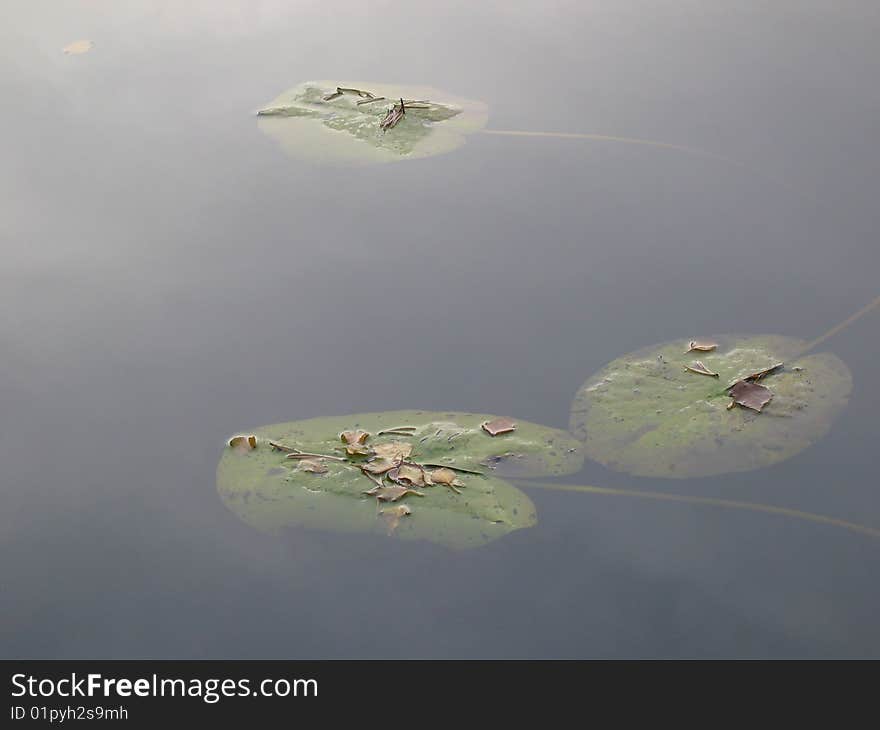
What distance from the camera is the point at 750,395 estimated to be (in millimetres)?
2277

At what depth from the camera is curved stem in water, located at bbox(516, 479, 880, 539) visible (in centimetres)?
202

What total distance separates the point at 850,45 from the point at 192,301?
8.09ft

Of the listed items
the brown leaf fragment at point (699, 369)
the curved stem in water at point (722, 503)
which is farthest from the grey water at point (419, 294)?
the brown leaf fragment at point (699, 369)

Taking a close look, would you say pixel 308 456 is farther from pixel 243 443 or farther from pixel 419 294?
pixel 419 294

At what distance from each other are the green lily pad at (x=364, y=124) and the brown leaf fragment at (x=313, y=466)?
4.53 feet

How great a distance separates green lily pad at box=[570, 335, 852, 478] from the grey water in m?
0.05

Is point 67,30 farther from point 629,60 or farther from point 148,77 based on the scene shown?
point 629,60

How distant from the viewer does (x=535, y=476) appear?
7.06 feet

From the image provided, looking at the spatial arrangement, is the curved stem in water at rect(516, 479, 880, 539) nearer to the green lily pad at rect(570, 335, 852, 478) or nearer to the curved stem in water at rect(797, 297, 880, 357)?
the green lily pad at rect(570, 335, 852, 478)

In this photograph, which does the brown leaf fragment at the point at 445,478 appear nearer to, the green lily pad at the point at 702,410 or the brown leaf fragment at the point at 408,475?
the brown leaf fragment at the point at 408,475

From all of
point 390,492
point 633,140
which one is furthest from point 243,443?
point 633,140

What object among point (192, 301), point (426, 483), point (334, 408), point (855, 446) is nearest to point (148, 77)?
point (192, 301)
